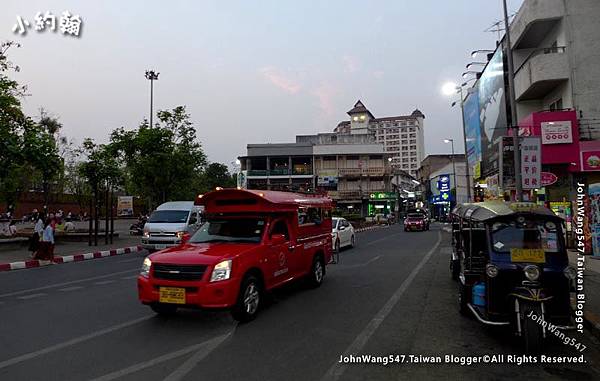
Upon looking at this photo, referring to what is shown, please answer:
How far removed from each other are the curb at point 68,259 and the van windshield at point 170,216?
3.09m

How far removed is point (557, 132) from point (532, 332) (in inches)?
587

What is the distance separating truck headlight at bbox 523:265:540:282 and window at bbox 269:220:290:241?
423cm

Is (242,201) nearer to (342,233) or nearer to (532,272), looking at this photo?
(532,272)

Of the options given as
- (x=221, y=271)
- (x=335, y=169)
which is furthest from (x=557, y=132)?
(x=335, y=169)

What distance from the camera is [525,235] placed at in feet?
20.5

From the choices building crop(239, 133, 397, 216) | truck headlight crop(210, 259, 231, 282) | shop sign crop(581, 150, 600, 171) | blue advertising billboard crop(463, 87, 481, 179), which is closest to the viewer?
truck headlight crop(210, 259, 231, 282)

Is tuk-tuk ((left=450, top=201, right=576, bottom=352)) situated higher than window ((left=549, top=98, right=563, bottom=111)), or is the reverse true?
window ((left=549, top=98, right=563, bottom=111))

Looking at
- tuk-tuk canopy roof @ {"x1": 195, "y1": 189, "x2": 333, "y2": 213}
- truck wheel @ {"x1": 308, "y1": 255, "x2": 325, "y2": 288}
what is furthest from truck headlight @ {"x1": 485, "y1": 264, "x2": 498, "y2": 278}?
truck wheel @ {"x1": 308, "y1": 255, "x2": 325, "y2": 288}

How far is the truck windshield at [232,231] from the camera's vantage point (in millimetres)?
7886

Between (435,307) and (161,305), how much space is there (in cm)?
486

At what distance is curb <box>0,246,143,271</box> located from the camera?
15.3 m

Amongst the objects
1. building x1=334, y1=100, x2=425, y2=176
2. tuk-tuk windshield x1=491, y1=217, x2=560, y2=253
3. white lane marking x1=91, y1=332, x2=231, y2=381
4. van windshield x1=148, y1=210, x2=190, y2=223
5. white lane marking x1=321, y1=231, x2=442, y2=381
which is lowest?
white lane marking x1=321, y1=231, x2=442, y2=381

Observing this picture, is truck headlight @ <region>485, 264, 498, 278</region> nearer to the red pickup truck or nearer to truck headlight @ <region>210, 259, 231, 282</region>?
the red pickup truck

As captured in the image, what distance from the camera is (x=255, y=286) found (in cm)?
729
